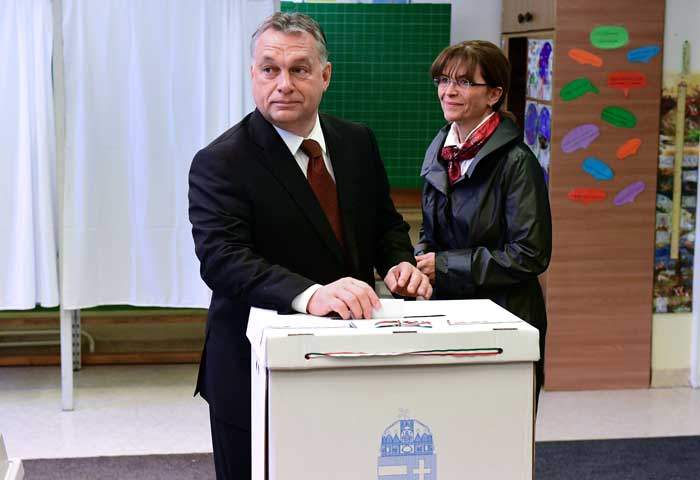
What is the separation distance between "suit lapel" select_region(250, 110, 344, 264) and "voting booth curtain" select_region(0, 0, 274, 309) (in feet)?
8.03

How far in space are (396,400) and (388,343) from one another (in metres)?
0.09

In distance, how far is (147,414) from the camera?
4.48m

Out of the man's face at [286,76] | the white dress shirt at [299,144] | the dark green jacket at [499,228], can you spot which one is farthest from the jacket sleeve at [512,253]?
the man's face at [286,76]

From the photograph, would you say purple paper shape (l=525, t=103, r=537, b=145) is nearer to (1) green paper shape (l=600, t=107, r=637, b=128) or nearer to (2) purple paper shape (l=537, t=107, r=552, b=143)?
(2) purple paper shape (l=537, t=107, r=552, b=143)

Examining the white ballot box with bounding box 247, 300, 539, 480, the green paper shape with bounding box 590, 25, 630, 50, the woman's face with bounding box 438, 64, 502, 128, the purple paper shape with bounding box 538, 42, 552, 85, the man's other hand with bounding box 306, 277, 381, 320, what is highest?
the green paper shape with bounding box 590, 25, 630, 50

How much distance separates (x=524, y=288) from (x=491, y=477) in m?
1.09

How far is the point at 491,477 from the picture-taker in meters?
1.65

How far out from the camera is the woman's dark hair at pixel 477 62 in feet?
8.69

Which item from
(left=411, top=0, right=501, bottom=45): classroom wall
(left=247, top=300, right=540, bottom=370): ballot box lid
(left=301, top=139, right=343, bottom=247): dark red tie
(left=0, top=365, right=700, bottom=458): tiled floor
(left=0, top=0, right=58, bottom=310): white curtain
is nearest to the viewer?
(left=247, top=300, right=540, bottom=370): ballot box lid

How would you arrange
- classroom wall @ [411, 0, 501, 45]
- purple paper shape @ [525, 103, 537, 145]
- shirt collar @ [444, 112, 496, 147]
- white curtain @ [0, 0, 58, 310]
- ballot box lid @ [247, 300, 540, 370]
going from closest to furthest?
ballot box lid @ [247, 300, 540, 370]
shirt collar @ [444, 112, 496, 147]
white curtain @ [0, 0, 58, 310]
purple paper shape @ [525, 103, 537, 145]
classroom wall @ [411, 0, 501, 45]

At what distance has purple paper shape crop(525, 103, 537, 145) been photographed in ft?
16.1

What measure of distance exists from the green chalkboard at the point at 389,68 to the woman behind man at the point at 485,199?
7.68 ft

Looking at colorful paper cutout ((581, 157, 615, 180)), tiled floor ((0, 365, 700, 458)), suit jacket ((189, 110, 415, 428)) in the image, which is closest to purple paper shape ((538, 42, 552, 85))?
colorful paper cutout ((581, 157, 615, 180))

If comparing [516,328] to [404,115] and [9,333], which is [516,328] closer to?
[404,115]
